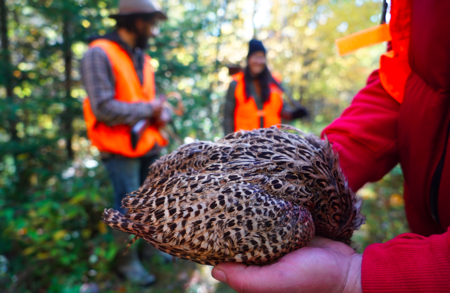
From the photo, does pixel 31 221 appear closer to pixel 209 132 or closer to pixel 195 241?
pixel 209 132

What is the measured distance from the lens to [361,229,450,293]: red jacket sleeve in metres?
0.85

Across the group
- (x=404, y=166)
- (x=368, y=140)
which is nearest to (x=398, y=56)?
(x=368, y=140)

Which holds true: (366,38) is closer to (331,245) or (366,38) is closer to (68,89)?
(331,245)

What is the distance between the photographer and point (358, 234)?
5.05 m

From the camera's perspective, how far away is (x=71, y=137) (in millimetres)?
4625

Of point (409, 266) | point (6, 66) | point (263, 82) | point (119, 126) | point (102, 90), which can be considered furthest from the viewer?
point (263, 82)

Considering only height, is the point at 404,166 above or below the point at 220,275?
above

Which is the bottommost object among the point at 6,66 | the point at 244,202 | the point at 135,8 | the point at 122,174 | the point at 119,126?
the point at 122,174

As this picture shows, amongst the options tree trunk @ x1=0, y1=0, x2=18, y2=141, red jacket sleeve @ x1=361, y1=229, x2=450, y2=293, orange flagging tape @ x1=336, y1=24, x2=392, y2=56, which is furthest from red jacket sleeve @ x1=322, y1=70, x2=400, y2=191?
tree trunk @ x1=0, y1=0, x2=18, y2=141

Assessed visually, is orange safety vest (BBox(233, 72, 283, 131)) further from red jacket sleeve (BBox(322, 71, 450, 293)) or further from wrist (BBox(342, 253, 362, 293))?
wrist (BBox(342, 253, 362, 293))

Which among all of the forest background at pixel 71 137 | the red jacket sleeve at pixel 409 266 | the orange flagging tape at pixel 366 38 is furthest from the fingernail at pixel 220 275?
the forest background at pixel 71 137

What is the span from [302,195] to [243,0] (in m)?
6.77

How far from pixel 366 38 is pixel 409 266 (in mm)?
1288

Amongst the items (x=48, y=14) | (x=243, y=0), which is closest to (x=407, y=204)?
(x=48, y=14)
